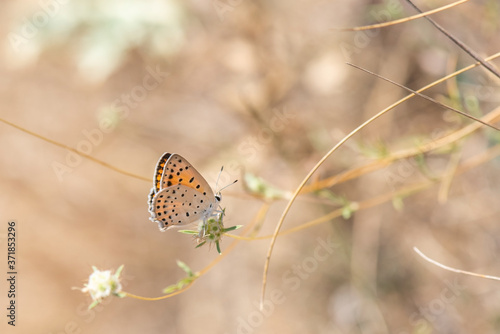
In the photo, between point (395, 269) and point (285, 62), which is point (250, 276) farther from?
point (285, 62)

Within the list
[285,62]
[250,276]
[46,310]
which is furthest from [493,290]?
[46,310]

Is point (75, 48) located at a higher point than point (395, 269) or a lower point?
higher
